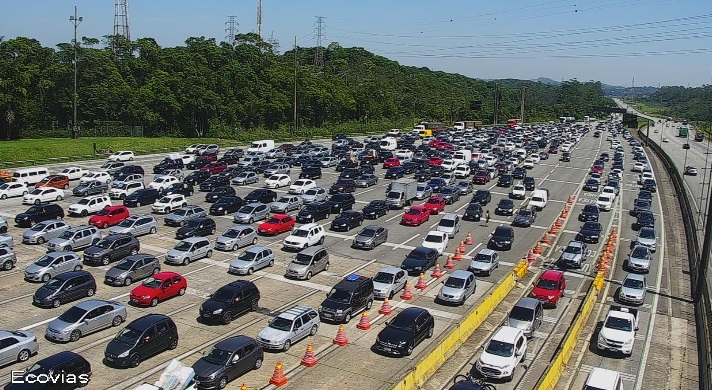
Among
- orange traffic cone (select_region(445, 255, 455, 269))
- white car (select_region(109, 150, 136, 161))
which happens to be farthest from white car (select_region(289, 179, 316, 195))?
white car (select_region(109, 150, 136, 161))

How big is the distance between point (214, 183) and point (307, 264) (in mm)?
27006

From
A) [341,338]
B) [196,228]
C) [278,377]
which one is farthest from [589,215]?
[278,377]

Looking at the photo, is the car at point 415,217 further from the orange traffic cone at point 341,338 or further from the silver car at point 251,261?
the orange traffic cone at point 341,338

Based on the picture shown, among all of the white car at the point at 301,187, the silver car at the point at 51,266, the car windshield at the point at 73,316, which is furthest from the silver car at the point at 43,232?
the white car at the point at 301,187

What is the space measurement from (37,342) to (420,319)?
50.7ft

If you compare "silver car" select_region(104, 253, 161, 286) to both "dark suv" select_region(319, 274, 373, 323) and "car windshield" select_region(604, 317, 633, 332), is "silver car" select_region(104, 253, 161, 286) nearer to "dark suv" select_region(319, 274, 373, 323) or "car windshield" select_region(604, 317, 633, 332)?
"dark suv" select_region(319, 274, 373, 323)

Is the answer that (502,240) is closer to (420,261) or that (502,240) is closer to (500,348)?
(420,261)

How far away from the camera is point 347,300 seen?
29.0 meters

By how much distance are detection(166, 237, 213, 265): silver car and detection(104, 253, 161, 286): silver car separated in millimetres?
2196

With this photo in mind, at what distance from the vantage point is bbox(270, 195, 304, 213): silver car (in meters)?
50.7

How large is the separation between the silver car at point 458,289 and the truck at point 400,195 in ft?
73.3

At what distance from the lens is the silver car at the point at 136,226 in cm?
4122

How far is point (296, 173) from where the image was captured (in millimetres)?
73250

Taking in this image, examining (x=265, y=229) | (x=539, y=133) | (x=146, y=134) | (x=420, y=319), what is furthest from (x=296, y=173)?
(x=539, y=133)
